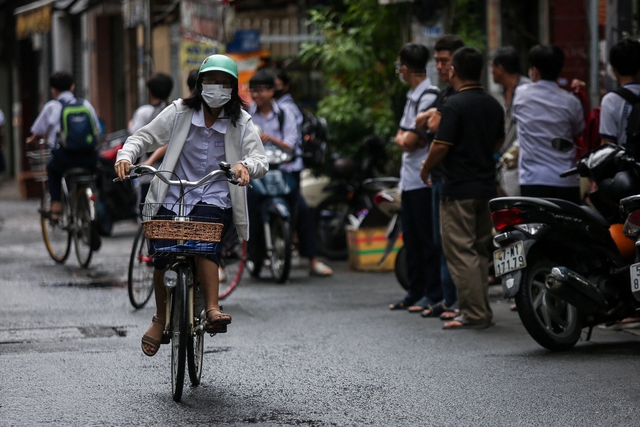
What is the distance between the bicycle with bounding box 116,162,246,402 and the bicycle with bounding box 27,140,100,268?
5.96 meters

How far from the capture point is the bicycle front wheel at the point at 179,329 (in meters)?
5.94

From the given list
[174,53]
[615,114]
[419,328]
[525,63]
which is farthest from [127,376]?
[174,53]

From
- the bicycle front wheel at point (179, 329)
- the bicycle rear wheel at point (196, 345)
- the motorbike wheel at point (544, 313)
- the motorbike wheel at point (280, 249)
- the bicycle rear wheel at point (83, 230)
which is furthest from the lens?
the bicycle rear wheel at point (83, 230)

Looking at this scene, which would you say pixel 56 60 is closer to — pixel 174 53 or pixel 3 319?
pixel 174 53

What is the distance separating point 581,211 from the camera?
7.48 m

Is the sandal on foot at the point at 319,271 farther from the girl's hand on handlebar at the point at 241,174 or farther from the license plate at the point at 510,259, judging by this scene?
the girl's hand on handlebar at the point at 241,174

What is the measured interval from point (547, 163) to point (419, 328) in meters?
1.54

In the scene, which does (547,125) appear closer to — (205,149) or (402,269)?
(402,269)

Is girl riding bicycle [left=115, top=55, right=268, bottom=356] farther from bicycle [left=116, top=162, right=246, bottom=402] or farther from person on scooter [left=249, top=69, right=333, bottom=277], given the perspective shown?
person on scooter [left=249, top=69, right=333, bottom=277]

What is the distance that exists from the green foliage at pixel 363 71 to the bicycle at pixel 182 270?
7.46m

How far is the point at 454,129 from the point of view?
822 cm

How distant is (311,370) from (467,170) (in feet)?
7.01

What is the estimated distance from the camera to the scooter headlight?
7.35m

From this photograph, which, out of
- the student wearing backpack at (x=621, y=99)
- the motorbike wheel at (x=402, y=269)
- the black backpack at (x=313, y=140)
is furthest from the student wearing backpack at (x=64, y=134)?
the student wearing backpack at (x=621, y=99)
